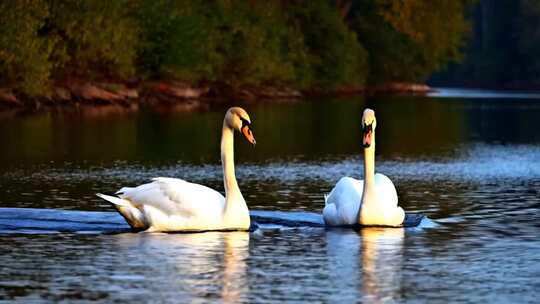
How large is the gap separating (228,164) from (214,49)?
5995cm

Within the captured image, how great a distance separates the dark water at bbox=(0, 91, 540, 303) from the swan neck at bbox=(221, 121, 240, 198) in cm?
61

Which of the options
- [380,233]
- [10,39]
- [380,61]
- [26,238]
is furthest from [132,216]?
[380,61]

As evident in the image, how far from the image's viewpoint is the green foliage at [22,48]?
176ft

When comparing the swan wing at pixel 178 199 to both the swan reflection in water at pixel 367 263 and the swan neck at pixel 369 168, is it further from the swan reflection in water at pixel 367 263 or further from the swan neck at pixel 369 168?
the swan neck at pixel 369 168

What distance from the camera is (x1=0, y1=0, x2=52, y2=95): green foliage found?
2115 inches

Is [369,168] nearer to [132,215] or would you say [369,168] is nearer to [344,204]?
[344,204]

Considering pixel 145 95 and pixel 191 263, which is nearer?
pixel 191 263

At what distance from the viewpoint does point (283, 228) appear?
18.8 meters

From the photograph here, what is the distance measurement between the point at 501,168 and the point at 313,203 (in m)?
9.12

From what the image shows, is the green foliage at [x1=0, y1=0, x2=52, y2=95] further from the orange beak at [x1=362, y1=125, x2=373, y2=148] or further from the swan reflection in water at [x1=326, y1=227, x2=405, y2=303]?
the swan reflection in water at [x1=326, y1=227, x2=405, y2=303]

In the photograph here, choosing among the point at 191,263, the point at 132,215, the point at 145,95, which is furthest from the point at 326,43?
the point at 191,263

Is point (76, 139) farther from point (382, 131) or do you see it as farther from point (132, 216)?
point (132, 216)

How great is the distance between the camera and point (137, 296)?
1325 centimetres

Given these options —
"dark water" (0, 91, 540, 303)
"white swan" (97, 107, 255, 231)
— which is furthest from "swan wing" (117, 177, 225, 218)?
"dark water" (0, 91, 540, 303)
